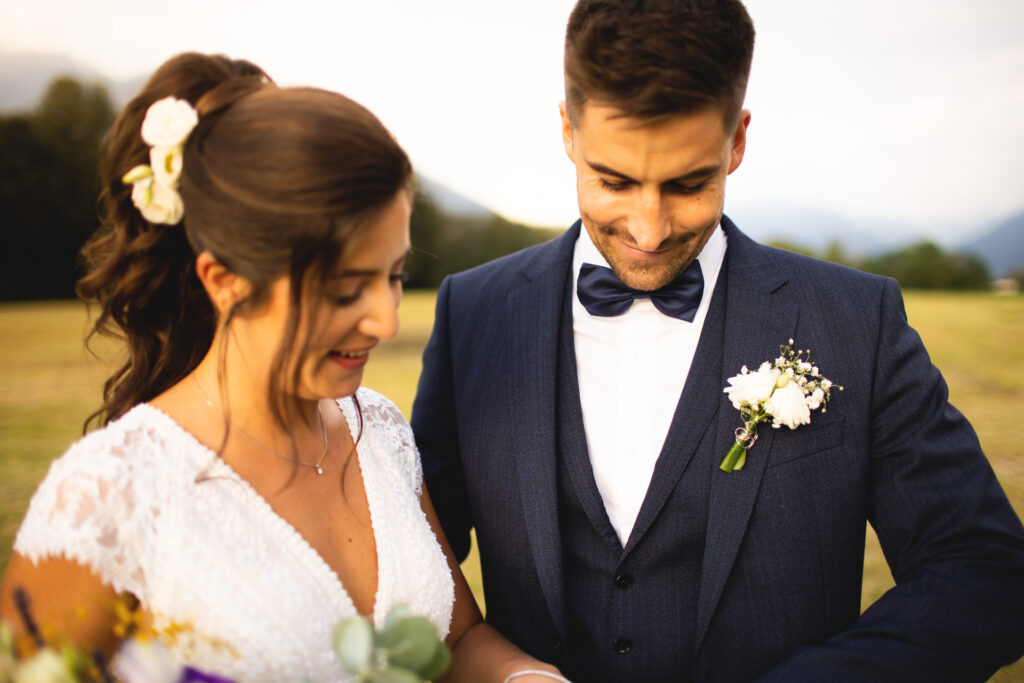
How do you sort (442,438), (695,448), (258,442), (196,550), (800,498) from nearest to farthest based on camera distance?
(196,550) → (258,442) → (800,498) → (695,448) → (442,438)

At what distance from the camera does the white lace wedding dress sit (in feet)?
4.50

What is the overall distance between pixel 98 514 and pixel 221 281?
1.78 ft

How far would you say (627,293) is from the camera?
2141mm

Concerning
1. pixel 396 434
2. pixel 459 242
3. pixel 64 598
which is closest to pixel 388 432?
pixel 396 434

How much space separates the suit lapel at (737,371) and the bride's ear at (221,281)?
130 centimetres

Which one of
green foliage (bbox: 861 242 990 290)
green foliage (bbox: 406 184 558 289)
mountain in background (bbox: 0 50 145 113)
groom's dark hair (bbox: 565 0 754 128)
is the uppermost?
groom's dark hair (bbox: 565 0 754 128)

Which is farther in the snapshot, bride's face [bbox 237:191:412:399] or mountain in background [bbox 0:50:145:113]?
mountain in background [bbox 0:50:145:113]

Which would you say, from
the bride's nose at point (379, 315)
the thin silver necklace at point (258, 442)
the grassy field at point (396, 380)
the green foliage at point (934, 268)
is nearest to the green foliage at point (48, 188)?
the grassy field at point (396, 380)

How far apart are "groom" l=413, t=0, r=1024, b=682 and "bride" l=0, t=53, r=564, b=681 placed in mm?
334

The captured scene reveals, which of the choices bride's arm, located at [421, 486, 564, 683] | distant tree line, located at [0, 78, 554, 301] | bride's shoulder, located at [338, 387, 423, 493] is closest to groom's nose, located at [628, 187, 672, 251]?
bride's shoulder, located at [338, 387, 423, 493]

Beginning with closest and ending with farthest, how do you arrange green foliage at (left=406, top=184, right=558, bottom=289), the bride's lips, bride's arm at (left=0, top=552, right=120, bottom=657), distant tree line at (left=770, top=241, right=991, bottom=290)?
1. bride's arm at (left=0, top=552, right=120, bottom=657)
2. the bride's lips
3. distant tree line at (left=770, top=241, right=991, bottom=290)
4. green foliage at (left=406, top=184, right=558, bottom=289)

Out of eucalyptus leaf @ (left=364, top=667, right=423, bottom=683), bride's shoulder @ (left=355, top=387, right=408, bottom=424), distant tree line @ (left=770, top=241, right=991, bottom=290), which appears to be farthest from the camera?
distant tree line @ (left=770, top=241, right=991, bottom=290)

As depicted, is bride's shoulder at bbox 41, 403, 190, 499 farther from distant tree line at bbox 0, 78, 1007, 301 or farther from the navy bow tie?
distant tree line at bbox 0, 78, 1007, 301

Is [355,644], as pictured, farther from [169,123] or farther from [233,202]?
[169,123]
